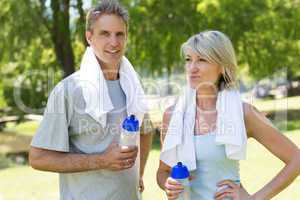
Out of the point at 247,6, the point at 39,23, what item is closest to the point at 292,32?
the point at 247,6

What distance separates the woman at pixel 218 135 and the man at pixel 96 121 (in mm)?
286

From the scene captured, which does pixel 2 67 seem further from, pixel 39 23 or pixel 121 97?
pixel 121 97

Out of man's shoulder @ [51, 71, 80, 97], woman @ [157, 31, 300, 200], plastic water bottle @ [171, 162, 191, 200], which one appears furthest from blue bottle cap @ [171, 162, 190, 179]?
man's shoulder @ [51, 71, 80, 97]

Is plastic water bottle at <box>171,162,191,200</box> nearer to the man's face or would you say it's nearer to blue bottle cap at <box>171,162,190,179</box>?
blue bottle cap at <box>171,162,190,179</box>

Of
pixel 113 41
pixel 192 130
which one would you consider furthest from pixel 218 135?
pixel 113 41

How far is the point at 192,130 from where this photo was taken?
8.80 ft

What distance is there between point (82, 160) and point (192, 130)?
61 cm

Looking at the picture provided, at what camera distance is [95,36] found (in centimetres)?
298

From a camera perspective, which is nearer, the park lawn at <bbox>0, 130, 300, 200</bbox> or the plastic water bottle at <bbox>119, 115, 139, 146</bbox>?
the plastic water bottle at <bbox>119, 115, 139, 146</bbox>

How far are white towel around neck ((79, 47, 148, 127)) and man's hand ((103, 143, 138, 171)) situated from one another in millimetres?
246

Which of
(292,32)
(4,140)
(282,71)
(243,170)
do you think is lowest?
(4,140)

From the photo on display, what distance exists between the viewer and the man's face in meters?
2.93

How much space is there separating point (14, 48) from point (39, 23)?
126cm

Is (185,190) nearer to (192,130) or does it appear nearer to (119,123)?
(192,130)
